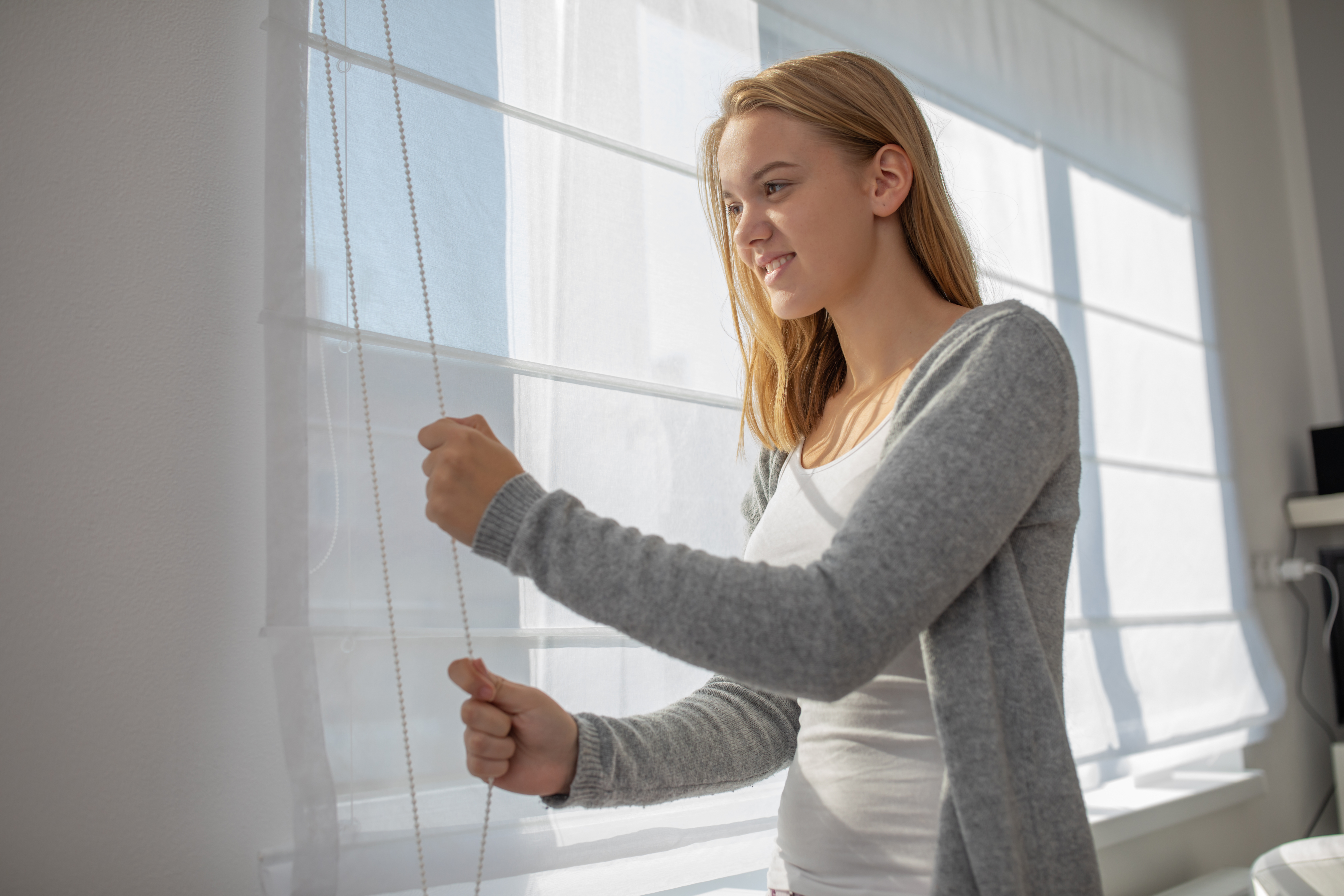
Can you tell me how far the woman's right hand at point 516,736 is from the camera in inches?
27.6

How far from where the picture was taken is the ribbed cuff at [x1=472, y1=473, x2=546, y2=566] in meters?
0.62

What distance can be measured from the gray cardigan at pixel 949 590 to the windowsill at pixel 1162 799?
3.93ft

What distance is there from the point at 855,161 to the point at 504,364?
1.41ft

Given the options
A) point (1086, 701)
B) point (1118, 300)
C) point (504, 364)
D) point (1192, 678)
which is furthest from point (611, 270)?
point (1192, 678)

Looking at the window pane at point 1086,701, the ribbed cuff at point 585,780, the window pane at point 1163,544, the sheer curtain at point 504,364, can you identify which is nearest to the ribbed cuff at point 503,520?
the ribbed cuff at point 585,780

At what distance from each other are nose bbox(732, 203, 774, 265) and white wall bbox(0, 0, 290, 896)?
0.48m

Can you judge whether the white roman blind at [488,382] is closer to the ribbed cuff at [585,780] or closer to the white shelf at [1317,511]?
the ribbed cuff at [585,780]

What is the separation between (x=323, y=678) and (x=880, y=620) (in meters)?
0.54

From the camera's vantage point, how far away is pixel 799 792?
0.82 m

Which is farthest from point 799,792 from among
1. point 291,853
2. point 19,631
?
point 19,631

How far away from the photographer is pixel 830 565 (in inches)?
23.8

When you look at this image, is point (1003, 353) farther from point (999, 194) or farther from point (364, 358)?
point (999, 194)

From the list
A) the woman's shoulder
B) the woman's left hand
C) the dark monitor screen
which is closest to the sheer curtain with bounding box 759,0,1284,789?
the dark monitor screen

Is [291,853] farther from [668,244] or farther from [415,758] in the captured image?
[668,244]
